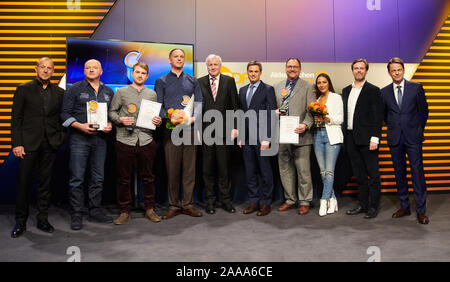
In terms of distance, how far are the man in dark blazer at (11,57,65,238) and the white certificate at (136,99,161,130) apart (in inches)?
36.1

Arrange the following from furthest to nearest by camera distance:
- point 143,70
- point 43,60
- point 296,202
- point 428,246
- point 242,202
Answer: point 242,202
point 296,202
point 143,70
point 43,60
point 428,246

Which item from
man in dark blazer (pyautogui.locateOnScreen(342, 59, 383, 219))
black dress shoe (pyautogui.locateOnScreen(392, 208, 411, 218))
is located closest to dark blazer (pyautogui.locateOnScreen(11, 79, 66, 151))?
man in dark blazer (pyautogui.locateOnScreen(342, 59, 383, 219))

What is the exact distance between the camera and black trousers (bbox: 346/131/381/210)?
406cm

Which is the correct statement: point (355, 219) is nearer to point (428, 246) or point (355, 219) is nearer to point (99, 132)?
point (428, 246)

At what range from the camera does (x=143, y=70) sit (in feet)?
12.6

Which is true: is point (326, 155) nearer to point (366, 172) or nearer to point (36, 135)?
point (366, 172)

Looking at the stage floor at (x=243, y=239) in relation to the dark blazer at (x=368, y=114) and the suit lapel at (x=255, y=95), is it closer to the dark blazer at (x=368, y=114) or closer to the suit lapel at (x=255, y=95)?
the dark blazer at (x=368, y=114)

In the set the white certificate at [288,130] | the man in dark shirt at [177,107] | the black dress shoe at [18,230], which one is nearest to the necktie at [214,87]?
the man in dark shirt at [177,107]

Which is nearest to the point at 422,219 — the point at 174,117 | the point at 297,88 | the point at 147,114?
the point at 297,88

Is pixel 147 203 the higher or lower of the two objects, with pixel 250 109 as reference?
lower

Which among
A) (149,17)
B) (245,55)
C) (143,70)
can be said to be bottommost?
(143,70)

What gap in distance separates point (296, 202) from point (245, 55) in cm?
243

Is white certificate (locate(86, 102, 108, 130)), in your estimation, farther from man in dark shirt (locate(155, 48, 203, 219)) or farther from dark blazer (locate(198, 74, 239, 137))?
dark blazer (locate(198, 74, 239, 137))

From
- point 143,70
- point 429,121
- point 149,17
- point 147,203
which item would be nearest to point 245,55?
point 149,17
